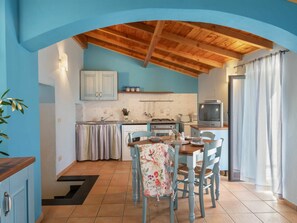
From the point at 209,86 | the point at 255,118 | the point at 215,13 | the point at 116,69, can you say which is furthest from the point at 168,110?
the point at 215,13

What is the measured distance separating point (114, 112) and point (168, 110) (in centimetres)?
153

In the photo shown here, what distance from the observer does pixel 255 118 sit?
370 cm

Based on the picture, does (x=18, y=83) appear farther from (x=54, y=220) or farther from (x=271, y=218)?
(x=271, y=218)

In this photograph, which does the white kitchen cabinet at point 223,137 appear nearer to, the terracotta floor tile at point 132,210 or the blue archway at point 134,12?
the terracotta floor tile at point 132,210

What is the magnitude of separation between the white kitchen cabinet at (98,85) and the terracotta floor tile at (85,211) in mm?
3298

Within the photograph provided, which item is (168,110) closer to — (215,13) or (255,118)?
(255,118)

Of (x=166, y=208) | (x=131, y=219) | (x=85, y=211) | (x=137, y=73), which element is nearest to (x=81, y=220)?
(x=85, y=211)

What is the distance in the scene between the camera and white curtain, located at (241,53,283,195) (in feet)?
10.6

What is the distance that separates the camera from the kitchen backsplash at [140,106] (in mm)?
6309

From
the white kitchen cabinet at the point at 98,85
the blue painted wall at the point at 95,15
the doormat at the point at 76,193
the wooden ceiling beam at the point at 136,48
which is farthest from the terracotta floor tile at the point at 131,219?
the wooden ceiling beam at the point at 136,48

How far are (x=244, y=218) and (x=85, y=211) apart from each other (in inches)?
76.9

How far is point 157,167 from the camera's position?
7.95 feet

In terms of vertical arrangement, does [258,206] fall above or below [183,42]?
below

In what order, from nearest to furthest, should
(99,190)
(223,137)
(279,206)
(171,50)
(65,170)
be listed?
(279,206) → (99,190) → (223,137) → (65,170) → (171,50)
